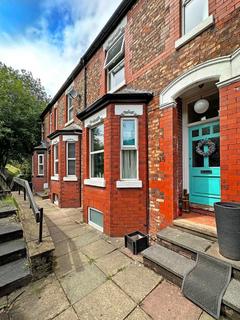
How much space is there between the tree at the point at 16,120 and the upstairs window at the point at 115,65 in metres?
9.87

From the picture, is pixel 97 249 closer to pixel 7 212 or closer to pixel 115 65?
pixel 7 212

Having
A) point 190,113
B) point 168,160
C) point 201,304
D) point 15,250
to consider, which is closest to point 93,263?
point 15,250

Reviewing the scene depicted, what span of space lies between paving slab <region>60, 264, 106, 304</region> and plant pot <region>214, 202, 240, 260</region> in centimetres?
212

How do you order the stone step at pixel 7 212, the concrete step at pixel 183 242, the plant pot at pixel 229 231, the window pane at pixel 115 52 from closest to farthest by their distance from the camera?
the plant pot at pixel 229 231 → the concrete step at pixel 183 242 → the stone step at pixel 7 212 → the window pane at pixel 115 52

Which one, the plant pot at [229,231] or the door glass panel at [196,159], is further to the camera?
the door glass panel at [196,159]

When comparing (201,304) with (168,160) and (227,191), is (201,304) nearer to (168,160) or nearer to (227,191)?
(227,191)

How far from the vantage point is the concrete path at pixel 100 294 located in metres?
2.32

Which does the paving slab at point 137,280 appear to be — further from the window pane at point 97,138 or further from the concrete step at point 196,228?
the window pane at point 97,138

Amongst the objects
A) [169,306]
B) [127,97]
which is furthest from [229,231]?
[127,97]

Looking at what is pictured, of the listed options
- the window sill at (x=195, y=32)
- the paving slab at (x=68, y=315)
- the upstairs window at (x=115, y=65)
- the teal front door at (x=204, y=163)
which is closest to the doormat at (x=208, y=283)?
the paving slab at (x=68, y=315)

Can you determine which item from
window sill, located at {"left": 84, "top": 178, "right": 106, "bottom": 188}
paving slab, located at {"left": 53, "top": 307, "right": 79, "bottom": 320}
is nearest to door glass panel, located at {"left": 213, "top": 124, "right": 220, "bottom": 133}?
window sill, located at {"left": 84, "top": 178, "right": 106, "bottom": 188}

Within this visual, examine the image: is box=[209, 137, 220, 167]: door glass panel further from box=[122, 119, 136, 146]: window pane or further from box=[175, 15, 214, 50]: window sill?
box=[175, 15, 214, 50]: window sill

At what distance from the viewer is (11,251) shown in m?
3.37

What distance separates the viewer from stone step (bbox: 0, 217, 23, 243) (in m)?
3.70
